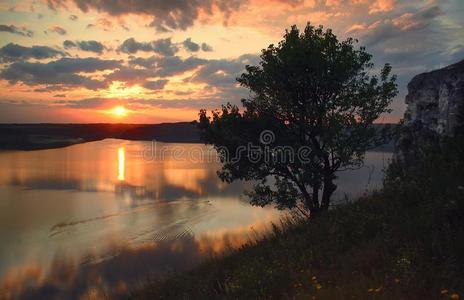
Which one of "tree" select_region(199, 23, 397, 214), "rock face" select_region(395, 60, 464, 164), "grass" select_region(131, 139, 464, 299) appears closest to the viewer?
"grass" select_region(131, 139, 464, 299)

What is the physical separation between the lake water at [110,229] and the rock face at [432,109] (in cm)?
192

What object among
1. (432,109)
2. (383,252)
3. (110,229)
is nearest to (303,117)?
(432,109)

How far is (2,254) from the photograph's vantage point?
95.2 ft

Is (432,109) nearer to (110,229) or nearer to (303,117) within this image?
(303,117)

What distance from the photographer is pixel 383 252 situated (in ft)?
26.0

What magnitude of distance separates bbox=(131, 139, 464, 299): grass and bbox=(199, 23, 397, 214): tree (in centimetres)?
964

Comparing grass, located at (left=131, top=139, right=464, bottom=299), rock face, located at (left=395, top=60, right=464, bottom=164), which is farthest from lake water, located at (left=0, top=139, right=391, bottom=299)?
grass, located at (left=131, top=139, right=464, bottom=299)

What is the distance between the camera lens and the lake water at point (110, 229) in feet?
80.2

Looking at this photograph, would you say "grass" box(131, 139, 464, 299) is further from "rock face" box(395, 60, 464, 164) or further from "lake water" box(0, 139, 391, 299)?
"lake water" box(0, 139, 391, 299)

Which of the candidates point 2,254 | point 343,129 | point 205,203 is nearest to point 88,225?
point 2,254

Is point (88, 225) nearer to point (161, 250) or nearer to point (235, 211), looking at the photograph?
point (161, 250)

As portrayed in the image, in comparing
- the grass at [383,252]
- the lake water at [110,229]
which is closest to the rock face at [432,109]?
the lake water at [110,229]

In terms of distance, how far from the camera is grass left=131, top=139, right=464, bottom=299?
644 cm

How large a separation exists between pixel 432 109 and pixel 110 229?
29.8 metres
